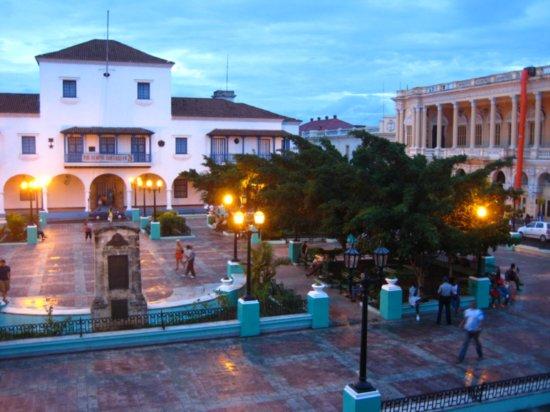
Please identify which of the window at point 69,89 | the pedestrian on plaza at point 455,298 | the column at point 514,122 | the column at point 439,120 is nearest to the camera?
the pedestrian on plaza at point 455,298

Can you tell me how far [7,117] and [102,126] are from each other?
5.68 metres

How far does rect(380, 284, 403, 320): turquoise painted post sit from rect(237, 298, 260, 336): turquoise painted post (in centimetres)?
375

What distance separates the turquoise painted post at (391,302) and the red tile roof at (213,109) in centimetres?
2819

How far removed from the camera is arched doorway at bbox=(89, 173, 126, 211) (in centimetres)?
4259

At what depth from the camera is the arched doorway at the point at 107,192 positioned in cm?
4259

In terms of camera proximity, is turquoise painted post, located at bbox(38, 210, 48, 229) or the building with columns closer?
turquoise painted post, located at bbox(38, 210, 48, 229)

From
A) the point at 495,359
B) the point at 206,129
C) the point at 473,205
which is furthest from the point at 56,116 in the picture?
the point at 495,359

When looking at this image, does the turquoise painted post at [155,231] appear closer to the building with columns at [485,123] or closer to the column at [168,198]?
the column at [168,198]

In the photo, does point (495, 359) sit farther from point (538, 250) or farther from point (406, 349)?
point (538, 250)

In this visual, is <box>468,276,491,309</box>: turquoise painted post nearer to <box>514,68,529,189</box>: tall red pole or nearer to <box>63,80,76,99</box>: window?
<box>514,68,529,189</box>: tall red pole

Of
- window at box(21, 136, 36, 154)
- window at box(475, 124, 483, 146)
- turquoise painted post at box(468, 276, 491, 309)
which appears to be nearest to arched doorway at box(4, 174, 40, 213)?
window at box(21, 136, 36, 154)

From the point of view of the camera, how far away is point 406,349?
45.6 feet

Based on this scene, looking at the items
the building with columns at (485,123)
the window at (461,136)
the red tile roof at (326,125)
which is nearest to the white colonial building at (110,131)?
the building with columns at (485,123)

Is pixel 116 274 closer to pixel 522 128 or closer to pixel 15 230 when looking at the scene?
pixel 15 230
